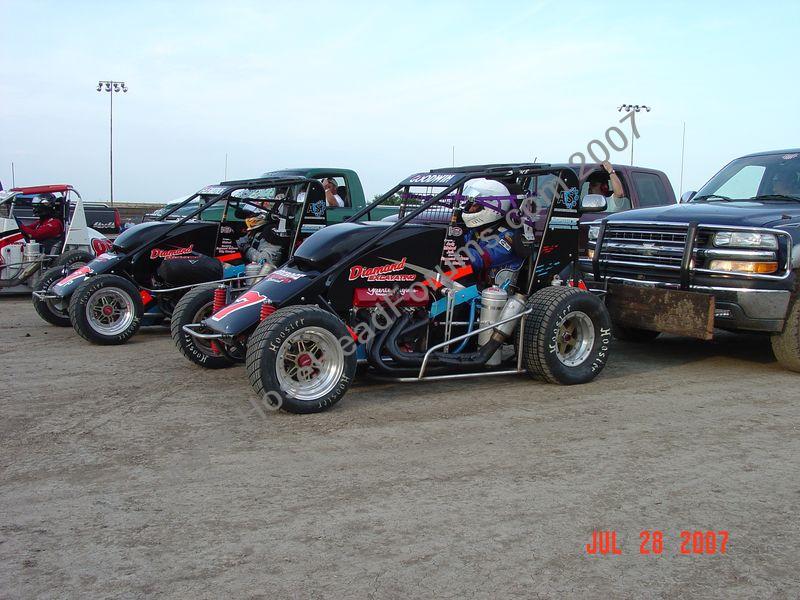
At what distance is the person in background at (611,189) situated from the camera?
9.99 meters

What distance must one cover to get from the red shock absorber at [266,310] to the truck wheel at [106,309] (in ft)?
11.5

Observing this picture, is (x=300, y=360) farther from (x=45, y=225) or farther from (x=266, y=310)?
(x=45, y=225)

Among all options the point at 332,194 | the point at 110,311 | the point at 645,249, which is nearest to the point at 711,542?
the point at 645,249

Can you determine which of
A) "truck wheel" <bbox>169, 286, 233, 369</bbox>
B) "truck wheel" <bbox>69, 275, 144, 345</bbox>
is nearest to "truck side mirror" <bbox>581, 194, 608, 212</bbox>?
"truck wheel" <bbox>169, 286, 233, 369</bbox>

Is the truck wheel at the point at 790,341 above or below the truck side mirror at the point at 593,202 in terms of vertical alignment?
below

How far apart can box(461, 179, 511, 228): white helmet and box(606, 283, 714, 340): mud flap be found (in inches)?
62.8

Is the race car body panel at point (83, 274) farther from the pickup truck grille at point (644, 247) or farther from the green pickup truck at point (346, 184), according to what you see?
the pickup truck grille at point (644, 247)

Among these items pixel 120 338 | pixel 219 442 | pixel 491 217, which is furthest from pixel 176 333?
pixel 491 217

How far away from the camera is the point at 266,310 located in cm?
564

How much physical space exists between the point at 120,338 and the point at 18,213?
24.7 ft

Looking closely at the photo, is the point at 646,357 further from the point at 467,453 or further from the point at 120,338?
the point at 120,338

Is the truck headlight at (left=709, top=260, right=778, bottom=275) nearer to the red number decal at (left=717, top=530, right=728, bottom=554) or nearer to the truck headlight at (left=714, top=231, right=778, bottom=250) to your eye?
the truck headlight at (left=714, top=231, right=778, bottom=250)
